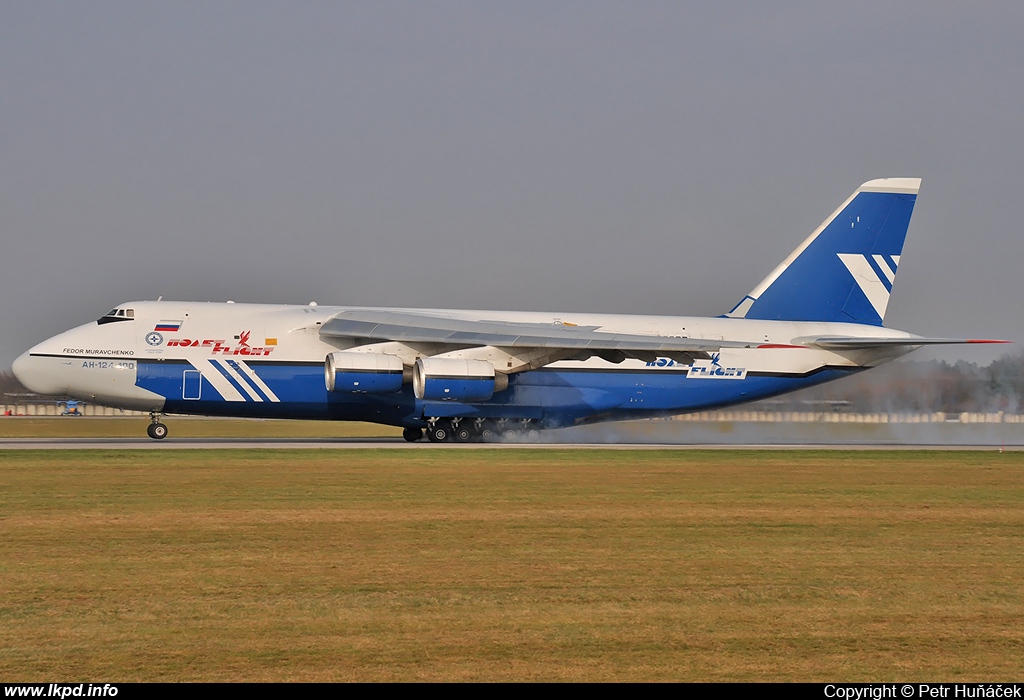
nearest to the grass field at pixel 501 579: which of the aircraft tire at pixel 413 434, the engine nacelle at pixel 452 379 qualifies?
the engine nacelle at pixel 452 379

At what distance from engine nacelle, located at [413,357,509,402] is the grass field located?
9041 millimetres

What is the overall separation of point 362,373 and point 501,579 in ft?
58.8

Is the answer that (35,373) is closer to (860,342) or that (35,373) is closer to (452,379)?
(452,379)

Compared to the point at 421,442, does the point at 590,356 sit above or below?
above

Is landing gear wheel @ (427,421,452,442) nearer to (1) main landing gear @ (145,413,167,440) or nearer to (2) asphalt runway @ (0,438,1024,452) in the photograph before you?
(2) asphalt runway @ (0,438,1024,452)

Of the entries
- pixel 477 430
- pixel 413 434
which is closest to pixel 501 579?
pixel 477 430

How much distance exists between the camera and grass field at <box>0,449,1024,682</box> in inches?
289

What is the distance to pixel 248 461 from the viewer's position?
22.2 metres

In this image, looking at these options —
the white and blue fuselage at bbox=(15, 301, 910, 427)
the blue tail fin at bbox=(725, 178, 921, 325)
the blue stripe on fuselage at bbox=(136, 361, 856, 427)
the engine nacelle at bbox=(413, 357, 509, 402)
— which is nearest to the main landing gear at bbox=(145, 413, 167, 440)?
the white and blue fuselage at bbox=(15, 301, 910, 427)

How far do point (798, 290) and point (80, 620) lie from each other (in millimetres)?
28360
